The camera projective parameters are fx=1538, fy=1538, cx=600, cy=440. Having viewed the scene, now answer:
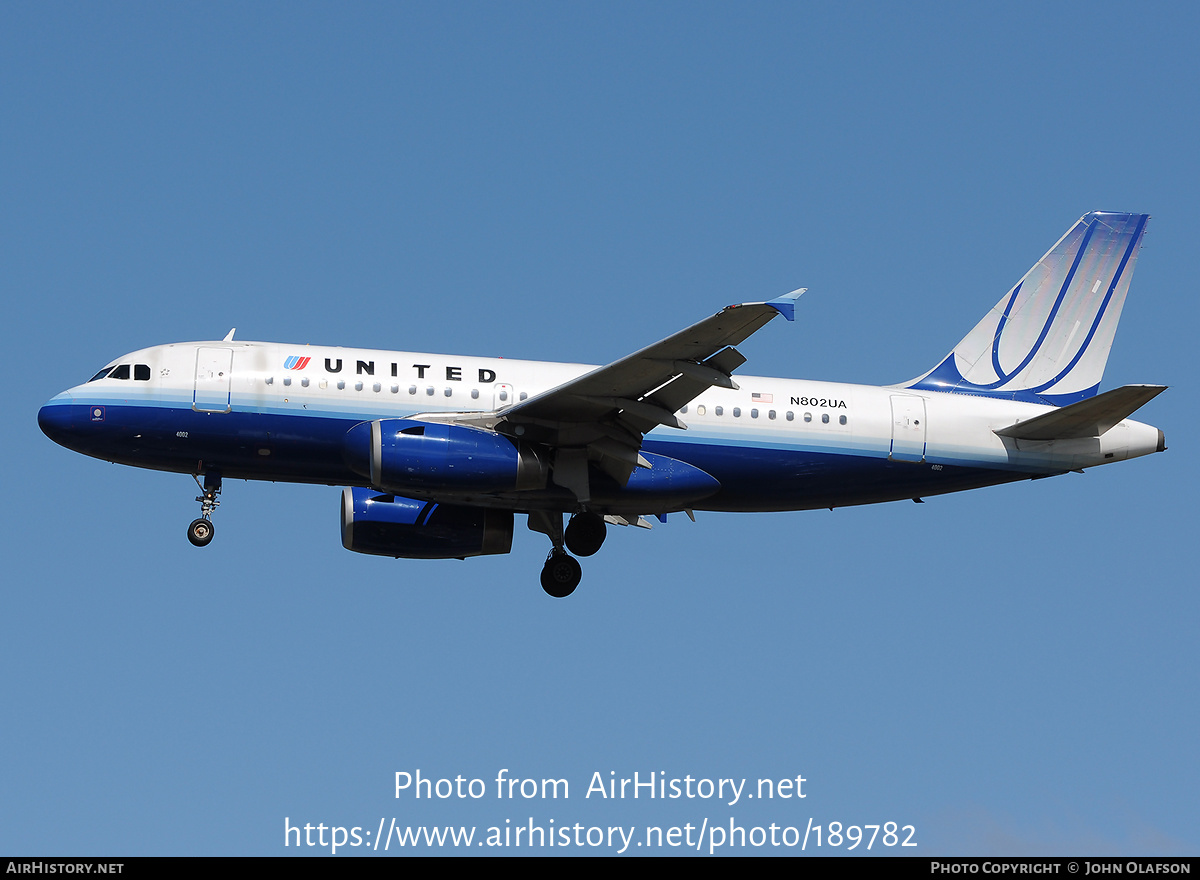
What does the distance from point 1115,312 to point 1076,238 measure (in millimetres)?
1979

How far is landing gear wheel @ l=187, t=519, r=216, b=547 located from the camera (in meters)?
31.7

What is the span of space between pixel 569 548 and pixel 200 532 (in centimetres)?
766

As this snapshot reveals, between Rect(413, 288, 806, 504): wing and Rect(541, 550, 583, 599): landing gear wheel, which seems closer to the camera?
Rect(413, 288, 806, 504): wing

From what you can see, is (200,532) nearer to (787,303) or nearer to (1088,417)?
(787,303)

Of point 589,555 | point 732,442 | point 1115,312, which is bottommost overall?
point 589,555

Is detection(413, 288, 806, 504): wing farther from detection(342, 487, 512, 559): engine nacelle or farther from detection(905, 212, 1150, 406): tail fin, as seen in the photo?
detection(905, 212, 1150, 406): tail fin

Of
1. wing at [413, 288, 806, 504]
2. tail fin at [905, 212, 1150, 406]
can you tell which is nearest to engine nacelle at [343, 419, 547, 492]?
wing at [413, 288, 806, 504]

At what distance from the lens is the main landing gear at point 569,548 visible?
32.4m

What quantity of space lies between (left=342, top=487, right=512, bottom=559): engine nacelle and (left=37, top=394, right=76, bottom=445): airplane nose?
5.79 meters

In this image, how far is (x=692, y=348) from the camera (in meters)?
26.8

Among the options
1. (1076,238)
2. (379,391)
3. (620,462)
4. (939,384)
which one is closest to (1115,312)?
(1076,238)

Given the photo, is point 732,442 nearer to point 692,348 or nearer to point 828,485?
point 828,485

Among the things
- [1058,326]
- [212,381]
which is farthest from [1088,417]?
[212,381]

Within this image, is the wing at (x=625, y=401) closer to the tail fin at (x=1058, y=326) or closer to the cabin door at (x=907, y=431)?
the cabin door at (x=907, y=431)
